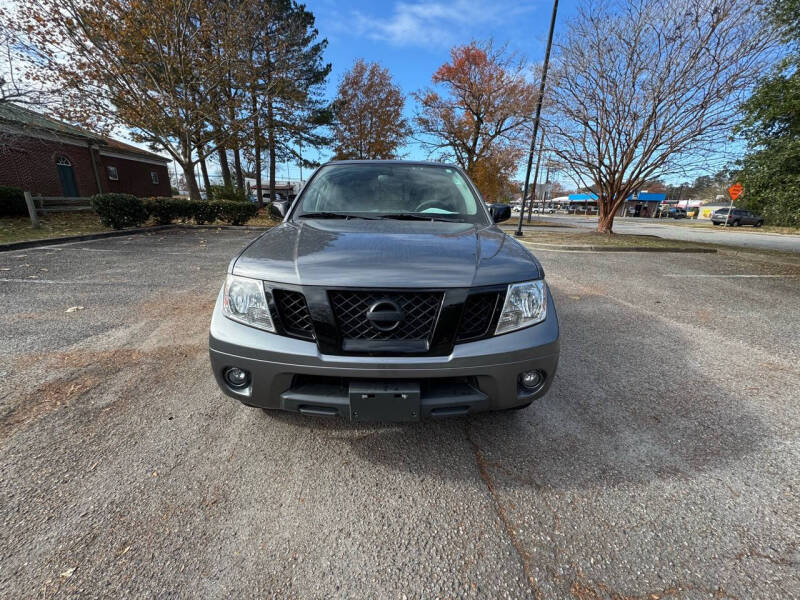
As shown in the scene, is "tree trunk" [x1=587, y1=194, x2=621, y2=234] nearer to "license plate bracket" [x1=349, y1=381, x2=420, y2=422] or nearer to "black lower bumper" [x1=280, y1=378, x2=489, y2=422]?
"black lower bumper" [x1=280, y1=378, x2=489, y2=422]

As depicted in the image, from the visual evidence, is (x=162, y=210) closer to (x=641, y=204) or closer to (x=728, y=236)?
(x=728, y=236)

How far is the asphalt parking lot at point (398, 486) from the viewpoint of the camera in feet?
4.33

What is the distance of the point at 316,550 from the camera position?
141 centimetres

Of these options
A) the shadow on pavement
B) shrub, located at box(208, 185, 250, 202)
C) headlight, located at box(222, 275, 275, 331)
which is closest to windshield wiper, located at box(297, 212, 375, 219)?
headlight, located at box(222, 275, 275, 331)

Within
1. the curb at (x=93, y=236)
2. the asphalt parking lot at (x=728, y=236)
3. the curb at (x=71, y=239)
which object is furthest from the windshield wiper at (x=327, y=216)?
the asphalt parking lot at (x=728, y=236)

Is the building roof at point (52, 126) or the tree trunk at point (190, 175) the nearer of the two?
the building roof at point (52, 126)

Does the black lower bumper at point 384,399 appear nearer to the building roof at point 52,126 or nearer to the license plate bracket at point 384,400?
the license plate bracket at point 384,400

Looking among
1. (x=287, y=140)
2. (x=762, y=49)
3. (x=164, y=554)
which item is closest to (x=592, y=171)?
(x=762, y=49)

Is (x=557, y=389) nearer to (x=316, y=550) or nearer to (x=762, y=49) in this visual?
(x=316, y=550)

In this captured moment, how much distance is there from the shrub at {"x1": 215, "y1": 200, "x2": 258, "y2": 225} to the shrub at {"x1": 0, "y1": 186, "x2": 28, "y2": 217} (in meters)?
7.07

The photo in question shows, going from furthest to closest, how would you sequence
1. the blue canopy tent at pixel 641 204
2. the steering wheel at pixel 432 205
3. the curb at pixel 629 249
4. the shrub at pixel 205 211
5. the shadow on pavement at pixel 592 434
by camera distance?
the blue canopy tent at pixel 641 204
the shrub at pixel 205 211
the curb at pixel 629 249
the steering wheel at pixel 432 205
the shadow on pavement at pixel 592 434

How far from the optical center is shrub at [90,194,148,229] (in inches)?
440

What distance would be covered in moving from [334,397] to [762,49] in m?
15.4

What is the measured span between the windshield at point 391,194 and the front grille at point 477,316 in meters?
1.11
